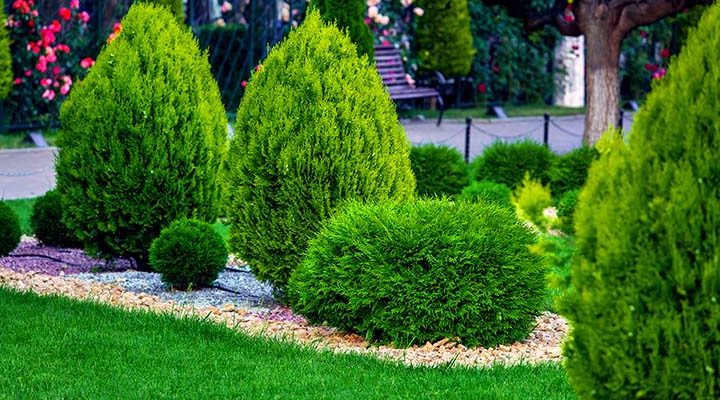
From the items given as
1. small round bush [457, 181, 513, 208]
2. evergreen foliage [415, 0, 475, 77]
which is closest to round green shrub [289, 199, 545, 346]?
small round bush [457, 181, 513, 208]

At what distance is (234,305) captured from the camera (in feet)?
24.0

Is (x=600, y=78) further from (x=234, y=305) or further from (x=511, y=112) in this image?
(x=234, y=305)

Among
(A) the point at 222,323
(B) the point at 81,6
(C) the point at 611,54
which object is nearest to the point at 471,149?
(C) the point at 611,54

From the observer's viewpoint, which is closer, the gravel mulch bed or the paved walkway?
the gravel mulch bed

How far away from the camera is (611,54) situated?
585 inches

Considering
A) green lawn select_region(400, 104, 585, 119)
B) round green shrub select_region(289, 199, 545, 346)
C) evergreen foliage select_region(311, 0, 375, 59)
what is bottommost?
green lawn select_region(400, 104, 585, 119)

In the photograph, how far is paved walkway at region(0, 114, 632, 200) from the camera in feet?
43.2

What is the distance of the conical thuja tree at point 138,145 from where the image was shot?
26.2ft

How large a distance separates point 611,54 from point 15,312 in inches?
385

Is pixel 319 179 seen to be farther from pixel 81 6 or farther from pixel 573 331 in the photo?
pixel 81 6

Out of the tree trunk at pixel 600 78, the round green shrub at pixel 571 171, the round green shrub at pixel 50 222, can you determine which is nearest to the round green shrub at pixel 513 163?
the round green shrub at pixel 571 171

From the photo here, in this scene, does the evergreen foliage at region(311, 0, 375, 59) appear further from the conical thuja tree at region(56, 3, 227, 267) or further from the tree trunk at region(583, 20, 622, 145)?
the tree trunk at region(583, 20, 622, 145)

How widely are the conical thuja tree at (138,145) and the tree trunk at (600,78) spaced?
756cm

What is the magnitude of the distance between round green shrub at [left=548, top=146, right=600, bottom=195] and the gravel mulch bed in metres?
4.03
